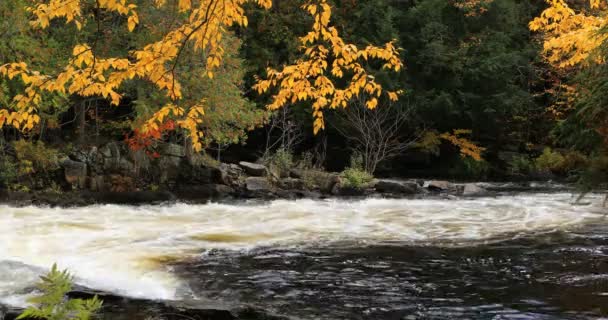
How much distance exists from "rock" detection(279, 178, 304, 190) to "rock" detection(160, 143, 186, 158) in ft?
9.83

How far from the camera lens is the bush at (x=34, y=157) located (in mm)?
14914

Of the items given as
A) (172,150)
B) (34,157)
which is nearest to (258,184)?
(172,150)

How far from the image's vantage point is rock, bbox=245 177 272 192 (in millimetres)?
17000

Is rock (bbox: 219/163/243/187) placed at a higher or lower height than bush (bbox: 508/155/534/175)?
lower

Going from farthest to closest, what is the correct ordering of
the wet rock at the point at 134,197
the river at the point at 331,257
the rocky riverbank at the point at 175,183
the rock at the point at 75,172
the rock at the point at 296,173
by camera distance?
the rock at the point at 296,173
the rock at the point at 75,172
the rocky riverbank at the point at 175,183
the wet rock at the point at 134,197
the river at the point at 331,257

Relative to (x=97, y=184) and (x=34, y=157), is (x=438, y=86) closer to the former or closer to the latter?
(x=97, y=184)

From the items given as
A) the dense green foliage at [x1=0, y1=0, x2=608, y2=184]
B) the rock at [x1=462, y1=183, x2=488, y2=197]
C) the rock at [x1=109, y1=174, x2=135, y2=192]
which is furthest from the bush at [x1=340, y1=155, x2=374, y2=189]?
the rock at [x1=109, y1=174, x2=135, y2=192]

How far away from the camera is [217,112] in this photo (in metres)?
16.1

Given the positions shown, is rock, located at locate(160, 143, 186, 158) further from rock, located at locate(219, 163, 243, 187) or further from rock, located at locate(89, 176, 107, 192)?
rock, located at locate(89, 176, 107, 192)

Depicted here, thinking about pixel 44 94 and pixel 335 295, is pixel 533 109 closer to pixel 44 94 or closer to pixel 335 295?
pixel 44 94

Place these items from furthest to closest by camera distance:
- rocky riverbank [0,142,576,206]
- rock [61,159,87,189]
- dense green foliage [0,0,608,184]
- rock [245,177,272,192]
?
dense green foliage [0,0,608,184], rock [245,177,272,192], rock [61,159,87,189], rocky riverbank [0,142,576,206]

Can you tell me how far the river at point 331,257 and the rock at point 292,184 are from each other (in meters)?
3.39

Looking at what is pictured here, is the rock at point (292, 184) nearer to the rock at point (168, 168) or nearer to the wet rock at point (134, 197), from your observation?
the rock at point (168, 168)

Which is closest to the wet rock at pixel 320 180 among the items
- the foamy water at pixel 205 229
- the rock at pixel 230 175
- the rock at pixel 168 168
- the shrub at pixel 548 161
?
the rock at pixel 230 175
